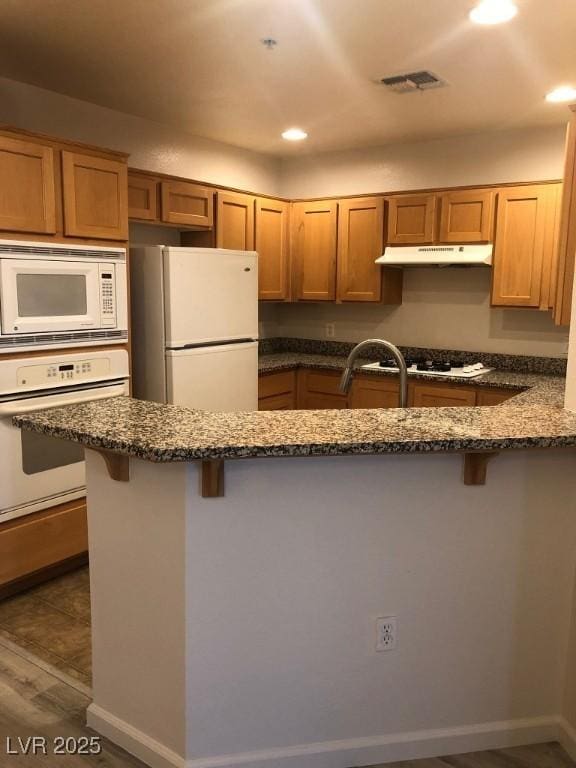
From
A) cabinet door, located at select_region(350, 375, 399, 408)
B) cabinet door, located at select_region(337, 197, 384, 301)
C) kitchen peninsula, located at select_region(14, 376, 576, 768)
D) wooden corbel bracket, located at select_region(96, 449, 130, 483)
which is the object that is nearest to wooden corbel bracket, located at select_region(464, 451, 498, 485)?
kitchen peninsula, located at select_region(14, 376, 576, 768)

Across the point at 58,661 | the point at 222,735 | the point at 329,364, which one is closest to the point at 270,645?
the point at 222,735

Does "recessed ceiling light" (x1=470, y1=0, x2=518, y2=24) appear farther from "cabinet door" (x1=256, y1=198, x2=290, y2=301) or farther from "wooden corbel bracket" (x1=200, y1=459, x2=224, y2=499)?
"cabinet door" (x1=256, y1=198, x2=290, y2=301)

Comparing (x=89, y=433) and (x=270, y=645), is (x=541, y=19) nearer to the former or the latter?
(x=89, y=433)

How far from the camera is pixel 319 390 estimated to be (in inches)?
188

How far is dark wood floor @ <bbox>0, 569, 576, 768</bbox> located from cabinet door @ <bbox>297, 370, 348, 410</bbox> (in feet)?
7.23

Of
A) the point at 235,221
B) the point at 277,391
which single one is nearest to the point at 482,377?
the point at 277,391

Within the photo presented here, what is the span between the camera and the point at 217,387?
3.87 meters

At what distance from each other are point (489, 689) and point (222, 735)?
852 mm

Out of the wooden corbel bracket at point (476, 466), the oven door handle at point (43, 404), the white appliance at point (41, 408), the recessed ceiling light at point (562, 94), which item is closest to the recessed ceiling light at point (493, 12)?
the recessed ceiling light at point (562, 94)

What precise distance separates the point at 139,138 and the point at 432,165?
2.07 meters

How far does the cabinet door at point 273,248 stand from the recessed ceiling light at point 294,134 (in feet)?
1.63

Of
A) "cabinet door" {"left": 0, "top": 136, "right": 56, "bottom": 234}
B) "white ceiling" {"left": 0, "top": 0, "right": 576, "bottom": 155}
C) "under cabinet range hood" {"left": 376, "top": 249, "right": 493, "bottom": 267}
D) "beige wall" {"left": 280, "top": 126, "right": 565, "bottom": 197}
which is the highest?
"white ceiling" {"left": 0, "top": 0, "right": 576, "bottom": 155}

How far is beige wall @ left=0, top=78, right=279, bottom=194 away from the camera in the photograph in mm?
3346

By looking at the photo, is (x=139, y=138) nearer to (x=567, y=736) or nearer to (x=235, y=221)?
(x=235, y=221)
